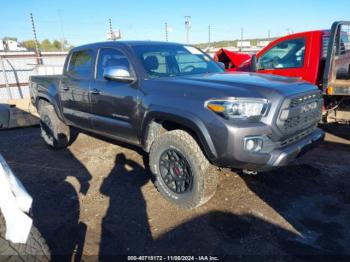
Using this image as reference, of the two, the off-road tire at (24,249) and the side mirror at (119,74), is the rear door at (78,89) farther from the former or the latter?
the off-road tire at (24,249)

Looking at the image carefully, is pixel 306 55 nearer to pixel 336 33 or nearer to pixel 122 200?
pixel 336 33

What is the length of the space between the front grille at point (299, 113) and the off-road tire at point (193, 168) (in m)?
0.86

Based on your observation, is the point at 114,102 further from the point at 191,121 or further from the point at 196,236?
the point at 196,236

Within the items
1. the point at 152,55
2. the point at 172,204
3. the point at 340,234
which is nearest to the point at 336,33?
the point at 152,55

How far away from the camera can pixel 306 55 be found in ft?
18.8

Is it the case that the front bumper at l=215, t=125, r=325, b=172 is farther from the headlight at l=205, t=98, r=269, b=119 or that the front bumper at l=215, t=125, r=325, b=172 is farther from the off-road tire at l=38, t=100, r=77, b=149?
the off-road tire at l=38, t=100, r=77, b=149

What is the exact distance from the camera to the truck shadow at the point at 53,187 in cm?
296

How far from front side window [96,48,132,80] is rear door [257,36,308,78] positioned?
11.5 feet

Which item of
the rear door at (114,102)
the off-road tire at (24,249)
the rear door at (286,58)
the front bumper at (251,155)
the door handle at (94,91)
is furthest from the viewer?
the rear door at (286,58)

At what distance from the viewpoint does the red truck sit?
4.92 meters

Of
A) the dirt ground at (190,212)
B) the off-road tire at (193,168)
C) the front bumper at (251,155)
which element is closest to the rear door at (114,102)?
the off-road tire at (193,168)

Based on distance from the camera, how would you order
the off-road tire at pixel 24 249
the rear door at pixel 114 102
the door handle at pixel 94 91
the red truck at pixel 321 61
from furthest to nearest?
1. the red truck at pixel 321 61
2. the door handle at pixel 94 91
3. the rear door at pixel 114 102
4. the off-road tire at pixel 24 249

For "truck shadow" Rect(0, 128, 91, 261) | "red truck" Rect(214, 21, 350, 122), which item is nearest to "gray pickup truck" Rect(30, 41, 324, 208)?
"truck shadow" Rect(0, 128, 91, 261)

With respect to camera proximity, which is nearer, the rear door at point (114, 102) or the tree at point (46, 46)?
the rear door at point (114, 102)
